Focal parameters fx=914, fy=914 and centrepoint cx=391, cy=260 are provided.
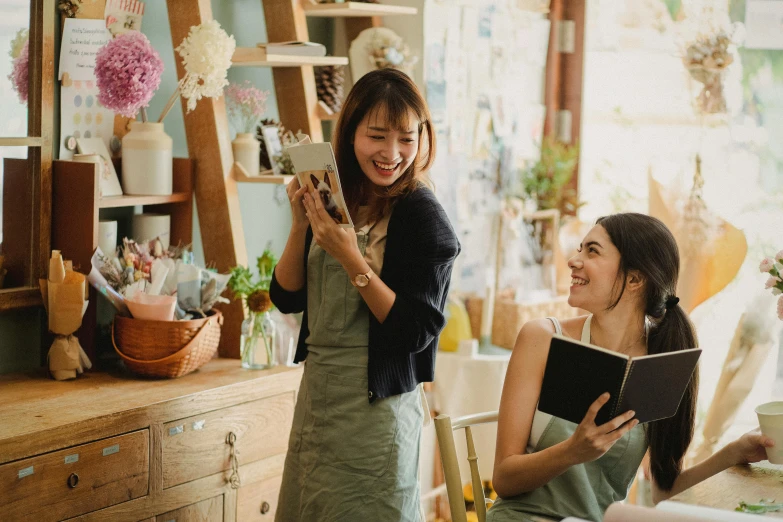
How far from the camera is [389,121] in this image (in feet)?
6.46

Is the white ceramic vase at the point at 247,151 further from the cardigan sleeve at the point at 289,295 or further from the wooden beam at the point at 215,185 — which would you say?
the cardigan sleeve at the point at 289,295

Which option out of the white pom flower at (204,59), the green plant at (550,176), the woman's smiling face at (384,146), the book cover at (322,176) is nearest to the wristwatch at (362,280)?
the book cover at (322,176)

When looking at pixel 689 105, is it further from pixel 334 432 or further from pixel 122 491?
pixel 122 491

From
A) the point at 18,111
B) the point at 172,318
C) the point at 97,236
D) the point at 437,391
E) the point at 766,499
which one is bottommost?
the point at 437,391

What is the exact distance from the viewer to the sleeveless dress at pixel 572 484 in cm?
187

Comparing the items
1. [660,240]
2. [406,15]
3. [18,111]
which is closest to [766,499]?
[660,240]

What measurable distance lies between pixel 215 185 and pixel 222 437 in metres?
0.79

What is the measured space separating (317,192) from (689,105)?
2.24 metres

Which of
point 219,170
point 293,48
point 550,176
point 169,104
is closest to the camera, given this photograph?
point 169,104

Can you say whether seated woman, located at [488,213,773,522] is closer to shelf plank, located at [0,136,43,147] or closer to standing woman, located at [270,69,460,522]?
standing woman, located at [270,69,460,522]

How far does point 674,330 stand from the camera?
1962 millimetres

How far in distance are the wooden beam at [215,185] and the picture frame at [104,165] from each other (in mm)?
275

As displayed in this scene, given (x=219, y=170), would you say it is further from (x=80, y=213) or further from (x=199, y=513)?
(x=199, y=513)

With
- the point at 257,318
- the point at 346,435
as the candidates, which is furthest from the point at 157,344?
the point at 346,435
